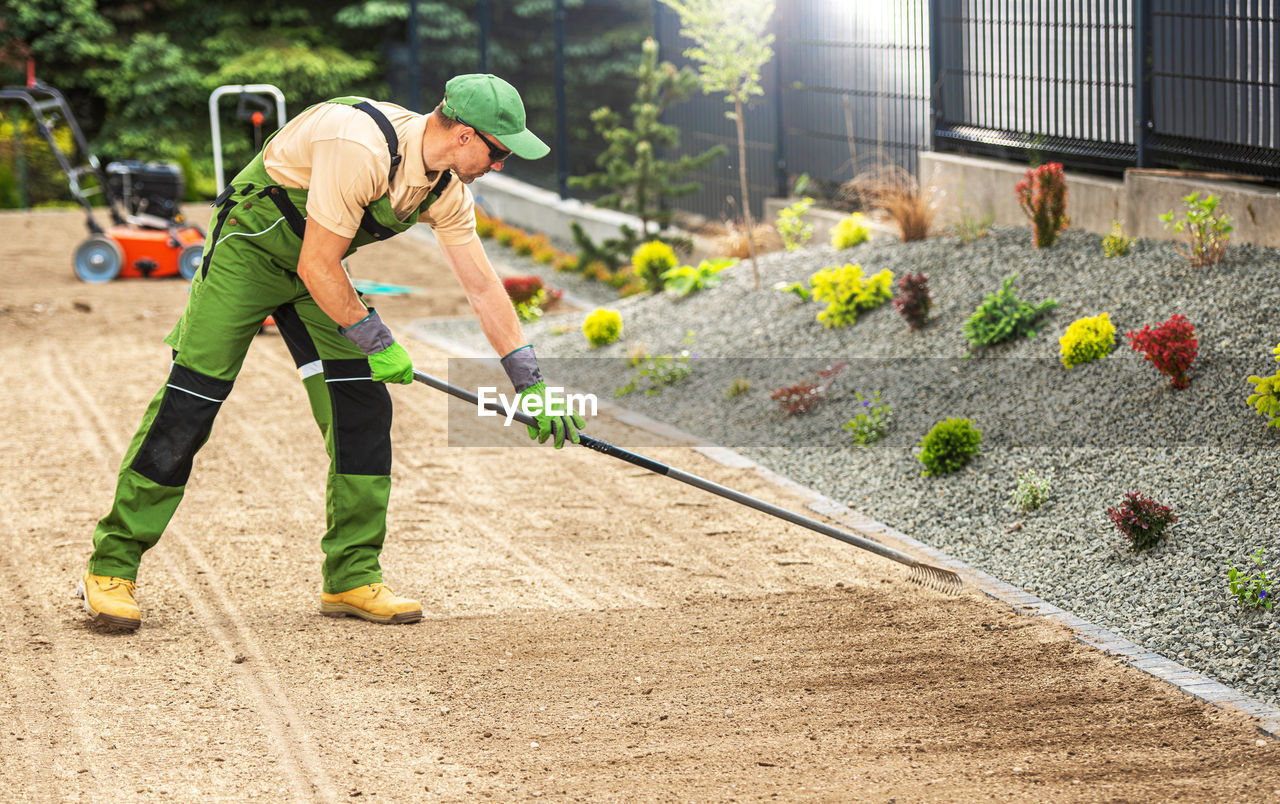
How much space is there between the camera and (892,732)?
3.75 m

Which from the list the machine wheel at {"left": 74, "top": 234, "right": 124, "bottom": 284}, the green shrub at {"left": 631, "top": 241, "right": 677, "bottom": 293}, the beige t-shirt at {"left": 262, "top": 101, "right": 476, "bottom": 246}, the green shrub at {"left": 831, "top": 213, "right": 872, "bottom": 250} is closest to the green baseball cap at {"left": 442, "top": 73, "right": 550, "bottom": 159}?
the beige t-shirt at {"left": 262, "top": 101, "right": 476, "bottom": 246}

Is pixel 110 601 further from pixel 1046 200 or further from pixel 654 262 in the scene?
pixel 654 262

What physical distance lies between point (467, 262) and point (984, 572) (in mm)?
2364

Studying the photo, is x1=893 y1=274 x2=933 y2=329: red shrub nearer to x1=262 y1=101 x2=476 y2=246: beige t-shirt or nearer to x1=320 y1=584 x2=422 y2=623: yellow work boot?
x1=262 y1=101 x2=476 y2=246: beige t-shirt

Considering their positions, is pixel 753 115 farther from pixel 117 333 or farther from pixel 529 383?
pixel 529 383

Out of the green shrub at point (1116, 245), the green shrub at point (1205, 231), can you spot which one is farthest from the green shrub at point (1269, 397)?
the green shrub at point (1116, 245)

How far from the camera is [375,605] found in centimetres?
467

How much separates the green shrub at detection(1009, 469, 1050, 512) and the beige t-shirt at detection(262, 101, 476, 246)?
2.70 metres

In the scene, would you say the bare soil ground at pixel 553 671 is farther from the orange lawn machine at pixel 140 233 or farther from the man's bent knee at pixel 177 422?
the orange lawn machine at pixel 140 233

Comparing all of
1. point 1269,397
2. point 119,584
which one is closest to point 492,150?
point 119,584

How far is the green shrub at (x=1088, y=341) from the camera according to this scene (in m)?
6.22

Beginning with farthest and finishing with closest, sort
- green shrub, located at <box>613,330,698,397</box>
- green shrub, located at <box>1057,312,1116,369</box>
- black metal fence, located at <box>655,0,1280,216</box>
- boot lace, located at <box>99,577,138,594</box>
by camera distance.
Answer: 1. green shrub, located at <box>613,330,698,397</box>
2. black metal fence, located at <box>655,0,1280,216</box>
3. green shrub, located at <box>1057,312,1116,369</box>
4. boot lace, located at <box>99,577,138,594</box>

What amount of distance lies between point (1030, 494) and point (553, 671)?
2.41m

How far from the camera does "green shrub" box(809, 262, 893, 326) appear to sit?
808cm
